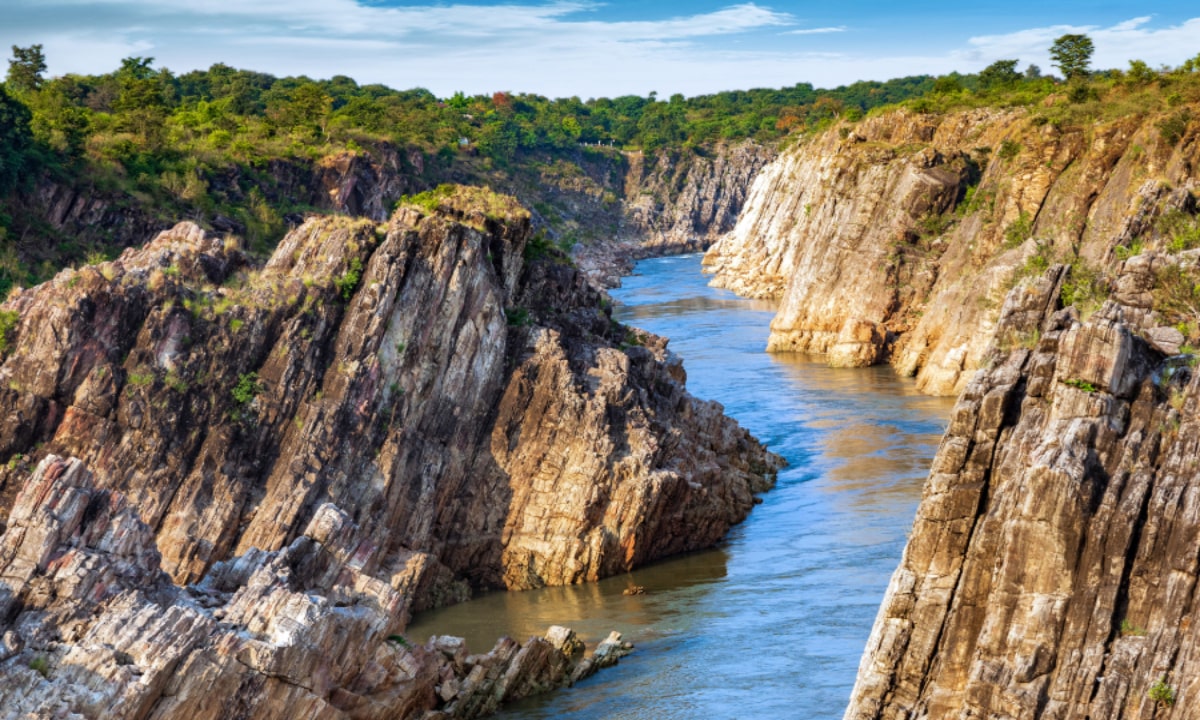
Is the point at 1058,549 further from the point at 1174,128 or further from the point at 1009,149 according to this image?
the point at 1009,149

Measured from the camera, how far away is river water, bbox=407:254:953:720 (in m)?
26.1

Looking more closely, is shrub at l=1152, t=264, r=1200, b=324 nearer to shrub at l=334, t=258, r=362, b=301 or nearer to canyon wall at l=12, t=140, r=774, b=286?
shrub at l=334, t=258, r=362, b=301

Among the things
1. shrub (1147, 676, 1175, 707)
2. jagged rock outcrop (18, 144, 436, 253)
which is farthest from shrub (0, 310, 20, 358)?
jagged rock outcrop (18, 144, 436, 253)

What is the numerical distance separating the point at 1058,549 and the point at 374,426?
19214 millimetres

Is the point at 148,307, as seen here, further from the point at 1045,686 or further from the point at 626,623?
the point at 1045,686

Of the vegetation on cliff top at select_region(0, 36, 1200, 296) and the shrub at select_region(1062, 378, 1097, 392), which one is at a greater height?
the vegetation on cliff top at select_region(0, 36, 1200, 296)

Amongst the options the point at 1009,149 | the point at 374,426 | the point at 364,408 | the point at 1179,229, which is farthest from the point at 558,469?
the point at 1009,149

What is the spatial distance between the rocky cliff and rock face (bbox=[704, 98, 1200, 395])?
15540mm

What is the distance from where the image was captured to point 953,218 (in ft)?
228

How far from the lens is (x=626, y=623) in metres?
30.5

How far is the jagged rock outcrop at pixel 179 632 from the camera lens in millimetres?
→ 19156

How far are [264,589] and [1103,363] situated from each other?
13688 millimetres

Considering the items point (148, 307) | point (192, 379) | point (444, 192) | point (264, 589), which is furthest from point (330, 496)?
point (444, 192)

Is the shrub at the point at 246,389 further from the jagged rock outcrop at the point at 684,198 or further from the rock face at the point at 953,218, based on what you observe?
the jagged rock outcrop at the point at 684,198
